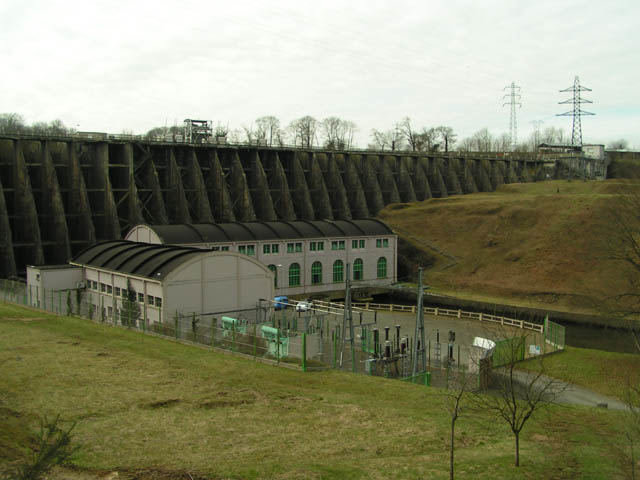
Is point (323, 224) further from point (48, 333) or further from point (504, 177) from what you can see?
point (504, 177)

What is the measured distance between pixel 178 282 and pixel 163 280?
0.93m

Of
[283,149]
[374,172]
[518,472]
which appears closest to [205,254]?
[518,472]

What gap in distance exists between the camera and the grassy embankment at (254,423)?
1393 cm

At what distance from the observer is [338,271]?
63250 mm

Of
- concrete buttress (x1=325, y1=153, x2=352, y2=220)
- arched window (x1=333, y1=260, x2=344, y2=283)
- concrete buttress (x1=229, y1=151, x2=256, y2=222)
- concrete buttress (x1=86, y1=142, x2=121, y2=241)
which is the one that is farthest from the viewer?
concrete buttress (x1=325, y1=153, x2=352, y2=220)

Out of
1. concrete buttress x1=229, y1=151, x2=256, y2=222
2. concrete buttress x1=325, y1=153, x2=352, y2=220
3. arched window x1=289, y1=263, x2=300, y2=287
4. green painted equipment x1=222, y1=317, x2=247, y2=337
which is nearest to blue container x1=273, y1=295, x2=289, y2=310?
green painted equipment x1=222, y1=317, x2=247, y2=337

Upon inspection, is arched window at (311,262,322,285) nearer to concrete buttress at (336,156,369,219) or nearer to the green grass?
the green grass

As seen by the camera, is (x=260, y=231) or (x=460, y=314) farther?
(x=260, y=231)

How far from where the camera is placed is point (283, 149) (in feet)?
272

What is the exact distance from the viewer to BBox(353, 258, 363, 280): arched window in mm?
64125

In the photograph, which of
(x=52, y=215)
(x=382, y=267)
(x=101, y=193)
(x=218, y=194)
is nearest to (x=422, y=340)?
(x=382, y=267)

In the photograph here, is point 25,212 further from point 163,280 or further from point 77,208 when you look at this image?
point 163,280

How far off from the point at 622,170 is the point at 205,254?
392ft

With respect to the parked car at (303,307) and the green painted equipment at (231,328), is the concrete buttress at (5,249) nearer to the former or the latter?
the parked car at (303,307)
